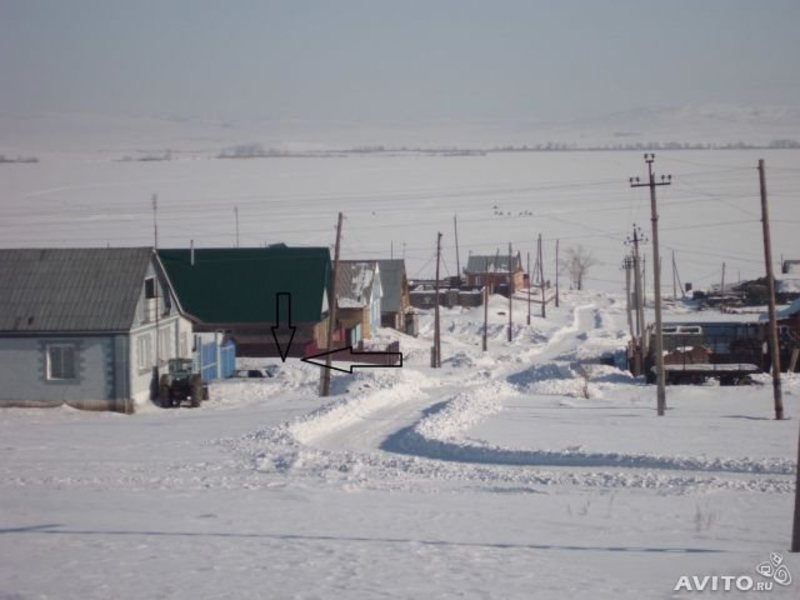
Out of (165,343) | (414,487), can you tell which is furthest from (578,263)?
(414,487)

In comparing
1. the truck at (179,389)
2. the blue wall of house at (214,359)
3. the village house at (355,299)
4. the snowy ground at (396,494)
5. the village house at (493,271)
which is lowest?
the snowy ground at (396,494)

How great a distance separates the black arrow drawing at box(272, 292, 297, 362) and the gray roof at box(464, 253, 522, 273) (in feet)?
138

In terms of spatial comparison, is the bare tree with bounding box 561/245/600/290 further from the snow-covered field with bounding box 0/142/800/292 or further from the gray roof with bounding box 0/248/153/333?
the gray roof with bounding box 0/248/153/333

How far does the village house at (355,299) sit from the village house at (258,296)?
4589 mm

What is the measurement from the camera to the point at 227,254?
42781 mm

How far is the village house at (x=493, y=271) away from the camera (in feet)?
270

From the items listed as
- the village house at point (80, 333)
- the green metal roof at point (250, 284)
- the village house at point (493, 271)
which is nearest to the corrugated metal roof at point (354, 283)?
the green metal roof at point (250, 284)

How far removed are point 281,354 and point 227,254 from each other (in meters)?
5.38

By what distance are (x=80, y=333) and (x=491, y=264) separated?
57.0 m

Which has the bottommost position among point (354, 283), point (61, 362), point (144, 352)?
point (61, 362)

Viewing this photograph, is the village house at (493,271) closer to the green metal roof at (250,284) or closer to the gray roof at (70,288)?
the green metal roof at (250,284)

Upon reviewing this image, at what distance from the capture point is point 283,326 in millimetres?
41719

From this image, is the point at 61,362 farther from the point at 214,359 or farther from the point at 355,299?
the point at 355,299

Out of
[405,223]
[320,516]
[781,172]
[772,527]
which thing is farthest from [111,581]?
[781,172]
